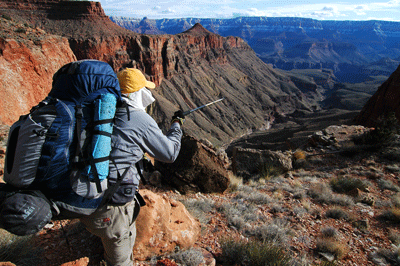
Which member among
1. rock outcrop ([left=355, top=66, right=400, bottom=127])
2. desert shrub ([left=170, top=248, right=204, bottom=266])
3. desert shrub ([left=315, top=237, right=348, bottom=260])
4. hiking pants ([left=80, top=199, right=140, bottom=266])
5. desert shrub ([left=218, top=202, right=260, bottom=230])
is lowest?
rock outcrop ([left=355, top=66, right=400, bottom=127])

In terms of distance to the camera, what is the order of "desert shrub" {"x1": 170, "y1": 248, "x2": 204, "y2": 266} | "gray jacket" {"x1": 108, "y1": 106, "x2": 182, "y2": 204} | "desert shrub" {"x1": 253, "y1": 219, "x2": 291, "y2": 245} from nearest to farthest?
"gray jacket" {"x1": 108, "y1": 106, "x2": 182, "y2": 204} < "desert shrub" {"x1": 170, "y1": 248, "x2": 204, "y2": 266} < "desert shrub" {"x1": 253, "y1": 219, "x2": 291, "y2": 245}

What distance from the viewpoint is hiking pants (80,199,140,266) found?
2322 mm

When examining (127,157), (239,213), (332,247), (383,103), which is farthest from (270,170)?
(383,103)

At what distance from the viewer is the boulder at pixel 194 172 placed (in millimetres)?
5875

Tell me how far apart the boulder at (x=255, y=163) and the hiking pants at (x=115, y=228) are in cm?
616

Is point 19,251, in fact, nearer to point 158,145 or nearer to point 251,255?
point 158,145

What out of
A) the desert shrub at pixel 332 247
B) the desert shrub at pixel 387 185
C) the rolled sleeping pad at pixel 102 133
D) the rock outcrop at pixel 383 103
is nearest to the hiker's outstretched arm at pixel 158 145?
the rolled sleeping pad at pixel 102 133

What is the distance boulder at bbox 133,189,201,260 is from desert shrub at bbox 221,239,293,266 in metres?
0.59

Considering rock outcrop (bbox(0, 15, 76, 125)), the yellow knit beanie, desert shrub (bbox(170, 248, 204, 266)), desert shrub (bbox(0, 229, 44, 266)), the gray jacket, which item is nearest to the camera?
the gray jacket

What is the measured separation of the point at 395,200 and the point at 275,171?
3.39 metres

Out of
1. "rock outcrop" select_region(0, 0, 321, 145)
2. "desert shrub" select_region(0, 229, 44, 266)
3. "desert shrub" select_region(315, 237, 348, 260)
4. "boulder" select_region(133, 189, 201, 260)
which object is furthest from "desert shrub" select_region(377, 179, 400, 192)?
"rock outcrop" select_region(0, 0, 321, 145)

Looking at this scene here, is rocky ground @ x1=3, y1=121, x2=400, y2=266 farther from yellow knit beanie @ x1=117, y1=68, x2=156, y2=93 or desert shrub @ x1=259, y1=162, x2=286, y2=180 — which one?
yellow knit beanie @ x1=117, y1=68, x2=156, y2=93

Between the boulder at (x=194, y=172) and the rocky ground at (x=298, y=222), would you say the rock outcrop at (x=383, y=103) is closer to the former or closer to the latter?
the rocky ground at (x=298, y=222)

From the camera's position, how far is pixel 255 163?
28.2 ft
